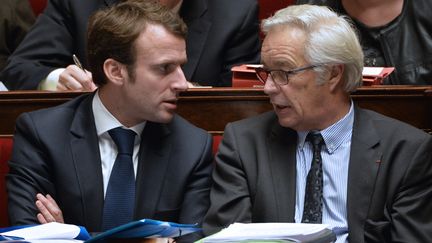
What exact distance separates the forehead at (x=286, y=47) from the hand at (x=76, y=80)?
0.58 metres

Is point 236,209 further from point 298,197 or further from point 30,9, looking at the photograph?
point 30,9

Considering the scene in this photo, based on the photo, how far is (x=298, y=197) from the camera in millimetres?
2053

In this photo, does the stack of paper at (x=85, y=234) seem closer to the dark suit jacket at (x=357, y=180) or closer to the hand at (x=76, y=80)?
the dark suit jacket at (x=357, y=180)

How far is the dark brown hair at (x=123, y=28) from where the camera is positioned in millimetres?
2139

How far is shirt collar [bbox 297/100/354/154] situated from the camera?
2.08 m

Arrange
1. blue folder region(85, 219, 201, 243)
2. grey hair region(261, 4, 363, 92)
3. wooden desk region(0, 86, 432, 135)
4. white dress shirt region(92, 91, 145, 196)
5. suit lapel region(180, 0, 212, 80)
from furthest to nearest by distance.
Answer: suit lapel region(180, 0, 212, 80) → wooden desk region(0, 86, 432, 135) → white dress shirt region(92, 91, 145, 196) → grey hair region(261, 4, 363, 92) → blue folder region(85, 219, 201, 243)

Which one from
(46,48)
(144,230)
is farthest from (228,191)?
(46,48)

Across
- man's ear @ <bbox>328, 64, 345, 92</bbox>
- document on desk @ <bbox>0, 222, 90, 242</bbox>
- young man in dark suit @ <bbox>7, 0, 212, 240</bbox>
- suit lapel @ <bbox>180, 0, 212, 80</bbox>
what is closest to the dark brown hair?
young man in dark suit @ <bbox>7, 0, 212, 240</bbox>

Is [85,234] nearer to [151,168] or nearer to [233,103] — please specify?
[151,168]

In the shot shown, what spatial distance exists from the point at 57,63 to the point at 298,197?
0.97 meters

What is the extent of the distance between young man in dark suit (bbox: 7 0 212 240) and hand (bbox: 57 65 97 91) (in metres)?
0.25

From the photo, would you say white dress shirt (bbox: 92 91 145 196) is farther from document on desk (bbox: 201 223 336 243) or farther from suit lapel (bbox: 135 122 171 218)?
document on desk (bbox: 201 223 336 243)

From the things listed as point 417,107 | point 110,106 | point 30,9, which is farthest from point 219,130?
point 30,9

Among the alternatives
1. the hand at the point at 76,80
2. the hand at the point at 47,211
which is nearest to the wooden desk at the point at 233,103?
the hand at the point at 76,80
